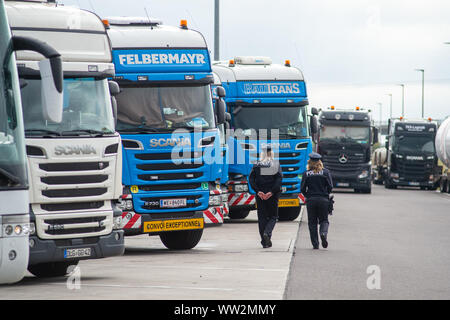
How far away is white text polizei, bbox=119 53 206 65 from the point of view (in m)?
17.0

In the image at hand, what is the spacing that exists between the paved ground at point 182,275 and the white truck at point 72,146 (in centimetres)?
59

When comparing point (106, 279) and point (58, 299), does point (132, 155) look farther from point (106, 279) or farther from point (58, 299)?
point (58, 299)

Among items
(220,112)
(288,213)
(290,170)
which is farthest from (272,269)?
(288,213)

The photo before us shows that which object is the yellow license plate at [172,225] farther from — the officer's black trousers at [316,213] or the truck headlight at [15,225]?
the truck headlight at [15,225]

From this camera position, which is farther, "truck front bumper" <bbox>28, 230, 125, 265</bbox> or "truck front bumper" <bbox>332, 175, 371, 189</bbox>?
"truck front bumper" <bbox>332, 175, 371, 189</bbox>

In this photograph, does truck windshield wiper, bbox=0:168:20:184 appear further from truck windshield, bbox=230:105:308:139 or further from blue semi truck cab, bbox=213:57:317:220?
truck windshield, bbox=230:105:308:139

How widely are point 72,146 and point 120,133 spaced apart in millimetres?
4138

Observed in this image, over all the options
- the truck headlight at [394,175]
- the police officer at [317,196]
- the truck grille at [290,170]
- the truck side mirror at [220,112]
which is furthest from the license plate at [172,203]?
the truck headlight at [394,175]

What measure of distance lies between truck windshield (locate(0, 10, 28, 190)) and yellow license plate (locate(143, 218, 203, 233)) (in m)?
7.22

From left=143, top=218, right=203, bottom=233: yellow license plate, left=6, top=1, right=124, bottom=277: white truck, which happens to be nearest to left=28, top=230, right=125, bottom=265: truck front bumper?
left=6, top=1, right=124, bottom=277: white truck

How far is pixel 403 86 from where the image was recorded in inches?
4151

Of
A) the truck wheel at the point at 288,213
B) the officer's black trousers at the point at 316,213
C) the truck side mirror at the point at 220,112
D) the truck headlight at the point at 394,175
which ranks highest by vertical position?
the truck side mirror at the point at 220,112

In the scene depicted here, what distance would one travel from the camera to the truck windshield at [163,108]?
1680 centimetres
